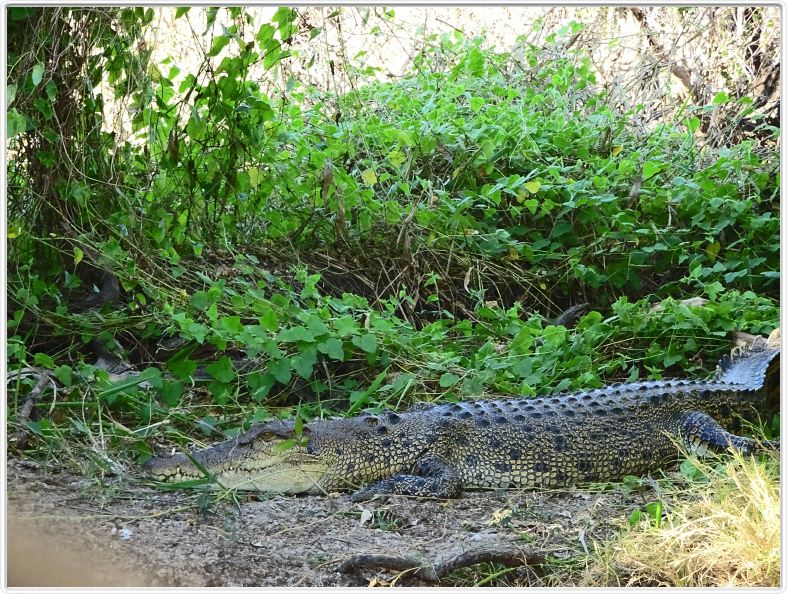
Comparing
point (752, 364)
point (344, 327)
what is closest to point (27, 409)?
point (344, 327)

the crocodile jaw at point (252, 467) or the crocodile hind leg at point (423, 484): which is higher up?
the crocodile jaw at point (252, 467)

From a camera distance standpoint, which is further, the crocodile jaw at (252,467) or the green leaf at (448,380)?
the green leaf at (448,380)

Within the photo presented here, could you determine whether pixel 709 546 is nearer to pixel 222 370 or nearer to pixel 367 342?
pixel 367 342

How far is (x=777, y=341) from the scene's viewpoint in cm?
499

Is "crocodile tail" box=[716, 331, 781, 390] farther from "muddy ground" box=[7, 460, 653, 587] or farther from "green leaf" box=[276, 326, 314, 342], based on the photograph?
"green leaf" box=[276, 326, 314, 342]

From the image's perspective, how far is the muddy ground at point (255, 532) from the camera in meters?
2.71

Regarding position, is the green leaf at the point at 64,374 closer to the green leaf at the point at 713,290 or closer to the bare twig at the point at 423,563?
the bare twig at the point at 423,563

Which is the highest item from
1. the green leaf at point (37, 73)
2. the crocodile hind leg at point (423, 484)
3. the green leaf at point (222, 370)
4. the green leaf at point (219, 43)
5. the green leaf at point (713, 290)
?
the green leaf at point (219, 43)

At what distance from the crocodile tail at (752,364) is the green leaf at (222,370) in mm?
2563

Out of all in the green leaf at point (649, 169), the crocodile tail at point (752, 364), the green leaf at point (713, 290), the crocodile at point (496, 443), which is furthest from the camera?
the green leaf at point (649, 169)

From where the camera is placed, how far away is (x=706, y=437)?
14.9 ft

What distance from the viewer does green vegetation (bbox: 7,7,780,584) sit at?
445 centimetres

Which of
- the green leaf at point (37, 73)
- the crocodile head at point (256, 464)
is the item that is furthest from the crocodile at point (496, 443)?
the green leaf at point (37, 73)

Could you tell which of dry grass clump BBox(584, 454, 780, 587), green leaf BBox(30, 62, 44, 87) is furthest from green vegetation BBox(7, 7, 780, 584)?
dry grass clump BBox(584, 454, 780, 587)
